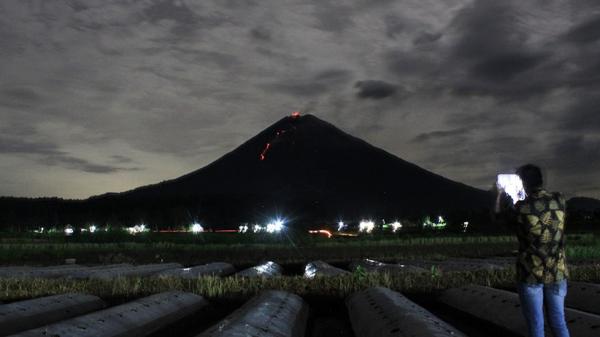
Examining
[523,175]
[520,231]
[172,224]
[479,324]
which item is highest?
[172,224]

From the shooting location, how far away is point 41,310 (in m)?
9.69

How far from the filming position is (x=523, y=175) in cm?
588

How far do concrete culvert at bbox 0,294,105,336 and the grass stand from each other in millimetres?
1368

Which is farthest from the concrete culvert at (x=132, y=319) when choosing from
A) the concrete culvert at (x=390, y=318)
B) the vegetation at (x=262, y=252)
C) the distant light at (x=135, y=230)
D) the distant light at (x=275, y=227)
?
the distant light at (x=275, y=227)

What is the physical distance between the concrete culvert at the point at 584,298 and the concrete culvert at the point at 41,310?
7804mm

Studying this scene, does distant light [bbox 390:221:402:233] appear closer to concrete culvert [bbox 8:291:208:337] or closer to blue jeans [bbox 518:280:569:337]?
concrete culvert [bbox 8:291:208:337]

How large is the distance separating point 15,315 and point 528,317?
6.78 metres

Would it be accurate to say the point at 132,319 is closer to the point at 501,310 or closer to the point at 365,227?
the point at 501,310

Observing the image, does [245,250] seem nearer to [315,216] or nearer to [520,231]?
[520,231]

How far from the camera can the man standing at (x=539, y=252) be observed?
5.60 meters

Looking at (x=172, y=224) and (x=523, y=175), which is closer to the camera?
(x=523, y=175)

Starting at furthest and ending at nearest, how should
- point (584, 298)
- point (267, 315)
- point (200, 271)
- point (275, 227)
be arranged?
point (275, 227) → point (200, 271) → point (584, 298) → point (267, 315)

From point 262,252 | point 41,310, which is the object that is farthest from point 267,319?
point 262,252

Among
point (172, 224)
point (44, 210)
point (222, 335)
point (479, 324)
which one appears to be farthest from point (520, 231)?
point (44, 210)
